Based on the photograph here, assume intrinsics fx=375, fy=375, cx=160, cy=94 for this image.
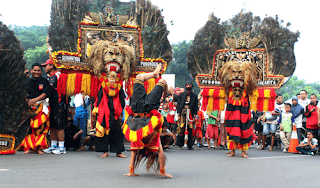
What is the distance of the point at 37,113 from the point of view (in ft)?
25.9

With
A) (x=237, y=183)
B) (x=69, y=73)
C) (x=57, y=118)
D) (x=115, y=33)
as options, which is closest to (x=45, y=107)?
(x=57, y=118)

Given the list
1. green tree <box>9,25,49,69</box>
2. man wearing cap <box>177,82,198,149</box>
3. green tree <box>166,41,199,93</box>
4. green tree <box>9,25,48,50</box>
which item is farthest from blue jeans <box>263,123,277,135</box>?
green tree <box>9,25,48,50</box>

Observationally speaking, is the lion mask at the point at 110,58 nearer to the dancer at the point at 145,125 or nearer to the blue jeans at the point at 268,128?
the dancer at the point at 145,125

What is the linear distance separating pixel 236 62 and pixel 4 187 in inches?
235

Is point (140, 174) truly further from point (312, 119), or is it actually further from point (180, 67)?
point (180, 67)

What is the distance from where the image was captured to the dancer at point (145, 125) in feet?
17.0

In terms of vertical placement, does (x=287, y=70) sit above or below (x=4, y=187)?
above

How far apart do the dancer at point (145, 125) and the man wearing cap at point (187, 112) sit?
5.22m

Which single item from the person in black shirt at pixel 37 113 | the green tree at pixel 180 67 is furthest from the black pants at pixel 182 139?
the green tree at pixel 180 67

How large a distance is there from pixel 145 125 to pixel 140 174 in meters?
0.82

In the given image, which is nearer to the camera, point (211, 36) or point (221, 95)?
point (221, 95)

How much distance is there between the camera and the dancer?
5.18 m

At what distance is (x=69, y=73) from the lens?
8219mm

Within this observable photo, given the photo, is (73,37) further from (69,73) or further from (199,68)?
(199,68)
